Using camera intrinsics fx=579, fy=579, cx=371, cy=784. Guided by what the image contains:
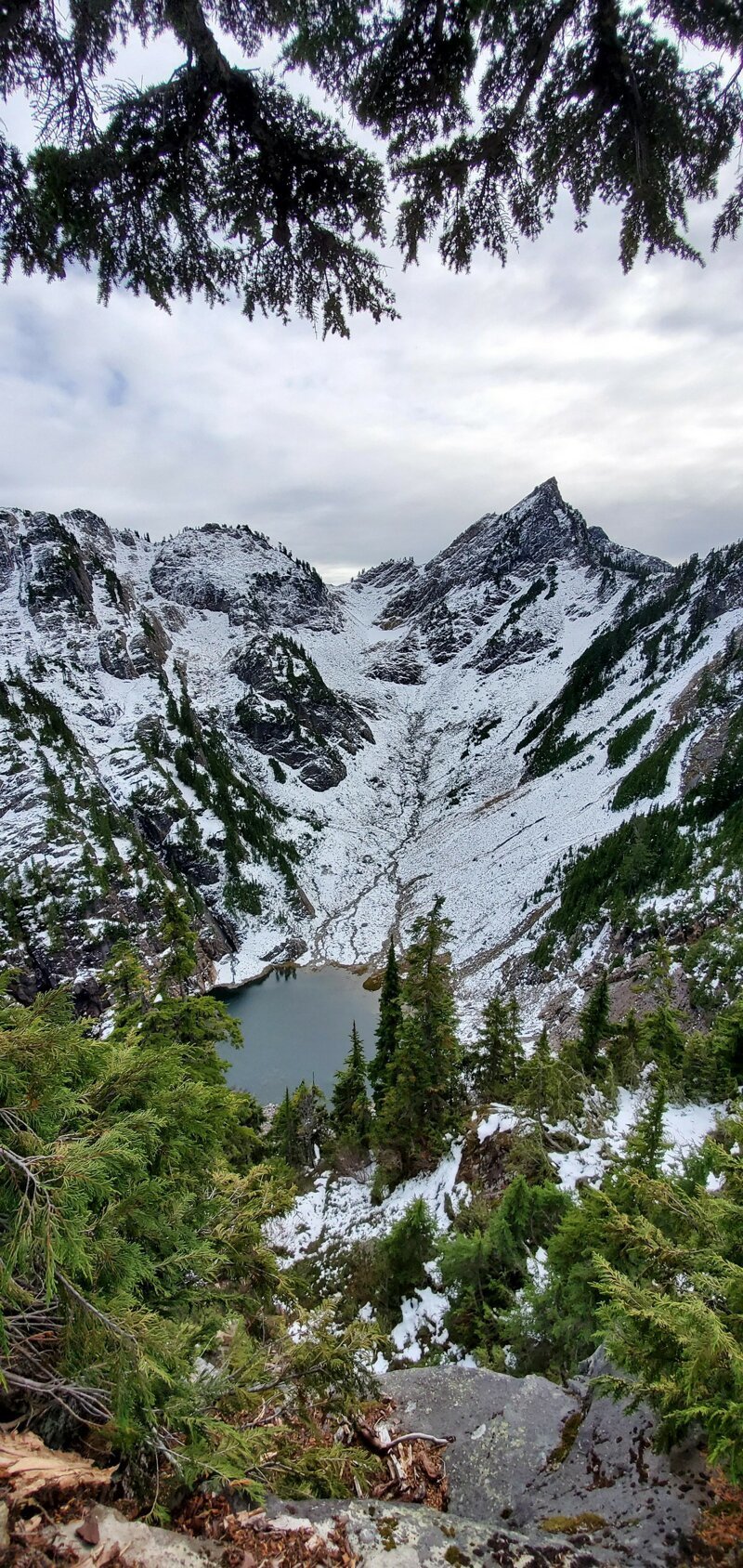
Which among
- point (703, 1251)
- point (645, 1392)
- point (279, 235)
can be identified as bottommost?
point (645, 1392)

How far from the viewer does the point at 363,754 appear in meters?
110

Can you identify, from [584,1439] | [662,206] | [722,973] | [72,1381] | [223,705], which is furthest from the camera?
[223,705]

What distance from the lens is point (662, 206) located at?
3.78 metres

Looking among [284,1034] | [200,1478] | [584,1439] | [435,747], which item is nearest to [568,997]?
[284,1034]

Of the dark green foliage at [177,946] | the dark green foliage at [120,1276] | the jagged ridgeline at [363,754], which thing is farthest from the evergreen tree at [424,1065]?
the dark green foliage at [120,1276]

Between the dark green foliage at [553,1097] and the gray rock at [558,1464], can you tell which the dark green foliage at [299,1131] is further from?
the gray rock at [558,1464]

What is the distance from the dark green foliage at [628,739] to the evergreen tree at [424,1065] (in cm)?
4754

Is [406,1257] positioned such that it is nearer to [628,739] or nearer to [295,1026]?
[295,1026]

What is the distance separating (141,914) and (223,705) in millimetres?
55088

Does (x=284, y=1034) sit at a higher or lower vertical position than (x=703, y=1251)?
lower

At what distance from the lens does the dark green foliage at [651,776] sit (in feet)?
158

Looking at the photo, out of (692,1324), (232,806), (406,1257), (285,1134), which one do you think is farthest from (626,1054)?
(232,806)

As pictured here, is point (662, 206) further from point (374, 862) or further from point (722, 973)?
point (374, 862)

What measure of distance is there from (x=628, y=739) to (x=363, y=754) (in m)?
56.6
